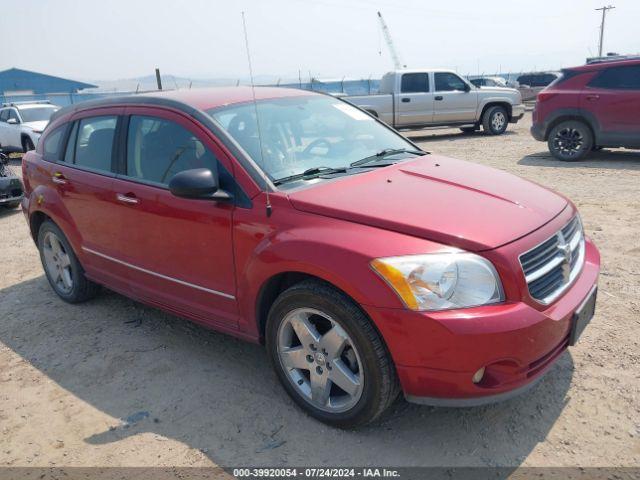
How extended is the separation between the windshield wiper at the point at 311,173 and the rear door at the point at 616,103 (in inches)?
305

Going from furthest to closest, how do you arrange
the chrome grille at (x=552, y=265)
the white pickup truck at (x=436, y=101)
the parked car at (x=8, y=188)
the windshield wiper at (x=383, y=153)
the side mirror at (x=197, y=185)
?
the white pickup truck at (x=436, y=101) < the parked car at (x=8, y=188) < the windshield wiper at (x=383, y=153) < the side mirror at (x=197, y=185) < the chrome grille at (x=552, y=265)

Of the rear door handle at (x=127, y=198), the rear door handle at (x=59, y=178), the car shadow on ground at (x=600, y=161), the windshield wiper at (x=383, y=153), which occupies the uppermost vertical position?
the windshield wiper at (x=383, y=153)

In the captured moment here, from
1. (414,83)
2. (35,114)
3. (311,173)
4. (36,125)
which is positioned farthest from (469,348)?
(35,114)

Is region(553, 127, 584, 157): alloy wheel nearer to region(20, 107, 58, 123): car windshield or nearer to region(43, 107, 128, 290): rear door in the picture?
region(43, 107, 128, 290): rear door

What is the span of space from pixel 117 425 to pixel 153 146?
181 cm

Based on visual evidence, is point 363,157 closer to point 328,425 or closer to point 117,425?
point 328,425

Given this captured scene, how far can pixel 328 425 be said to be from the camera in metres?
2.84

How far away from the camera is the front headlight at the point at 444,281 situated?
2369 millimetres

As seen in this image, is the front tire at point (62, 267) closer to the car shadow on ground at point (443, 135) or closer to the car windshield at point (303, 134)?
the car windshield at point (303, 134)

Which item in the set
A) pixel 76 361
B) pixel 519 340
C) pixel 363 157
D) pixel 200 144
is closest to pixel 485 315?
pixel 519 340

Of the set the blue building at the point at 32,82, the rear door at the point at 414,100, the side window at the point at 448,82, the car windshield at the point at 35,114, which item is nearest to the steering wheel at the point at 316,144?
the rear door at the point at 414,100

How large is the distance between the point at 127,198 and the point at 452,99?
503 inches

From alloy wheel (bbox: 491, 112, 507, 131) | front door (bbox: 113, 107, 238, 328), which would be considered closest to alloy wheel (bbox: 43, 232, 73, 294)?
front door (bbox: 113, 107, 238, 328)

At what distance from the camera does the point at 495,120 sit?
49.8ft
